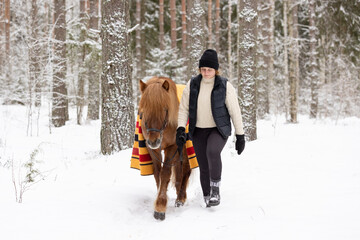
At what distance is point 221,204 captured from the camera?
345 centimetres

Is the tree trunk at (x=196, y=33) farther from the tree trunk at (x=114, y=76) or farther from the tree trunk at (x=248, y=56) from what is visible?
the tree trunk at (x=114, y=76)

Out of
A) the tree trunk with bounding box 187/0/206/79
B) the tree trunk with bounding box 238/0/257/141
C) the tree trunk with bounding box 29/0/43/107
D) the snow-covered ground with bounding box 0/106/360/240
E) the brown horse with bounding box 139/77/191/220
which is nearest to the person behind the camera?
the snow-covered ground with bounding box 0/106/360/240

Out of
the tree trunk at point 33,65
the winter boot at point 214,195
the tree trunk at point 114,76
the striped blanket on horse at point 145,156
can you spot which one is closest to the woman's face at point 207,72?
the striped blanket on horse at point 145,156

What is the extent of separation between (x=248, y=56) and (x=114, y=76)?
3.21m

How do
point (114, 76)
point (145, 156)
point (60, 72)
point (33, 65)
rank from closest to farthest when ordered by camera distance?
1. point (145, 156)
2. point (114, 76)
3. point (33, 65)
4. point (60, 72)

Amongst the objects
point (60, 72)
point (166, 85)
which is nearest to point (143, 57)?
point (60, 72)

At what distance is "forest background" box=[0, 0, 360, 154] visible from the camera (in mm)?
5852

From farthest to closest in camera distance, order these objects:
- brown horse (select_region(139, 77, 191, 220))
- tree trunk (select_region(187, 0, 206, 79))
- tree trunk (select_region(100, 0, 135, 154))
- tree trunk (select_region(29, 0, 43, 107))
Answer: tree trunk (select_region(187, 0, 206, 79)), tree trunk (select_region(29, 0, 43, 107)), tree trunk (select_region(100, 0, 135, 154)), brown horse (select_region(139, 77, 191, 220))

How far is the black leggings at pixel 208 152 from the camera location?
3.23 metres

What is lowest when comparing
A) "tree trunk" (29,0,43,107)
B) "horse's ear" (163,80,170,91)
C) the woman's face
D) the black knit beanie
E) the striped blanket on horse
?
Result: the striped blanket on horse

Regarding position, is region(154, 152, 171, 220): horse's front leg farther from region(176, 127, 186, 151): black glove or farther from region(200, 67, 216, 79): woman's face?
region(200, 67, 216, 79): woman's face

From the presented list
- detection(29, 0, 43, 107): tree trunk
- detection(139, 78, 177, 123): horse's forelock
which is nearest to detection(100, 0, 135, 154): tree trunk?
detection(139, 78, 177, 123): horse's forelock

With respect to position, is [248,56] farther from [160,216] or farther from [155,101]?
[160,216]

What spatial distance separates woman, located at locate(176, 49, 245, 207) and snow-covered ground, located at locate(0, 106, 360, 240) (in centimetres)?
51
